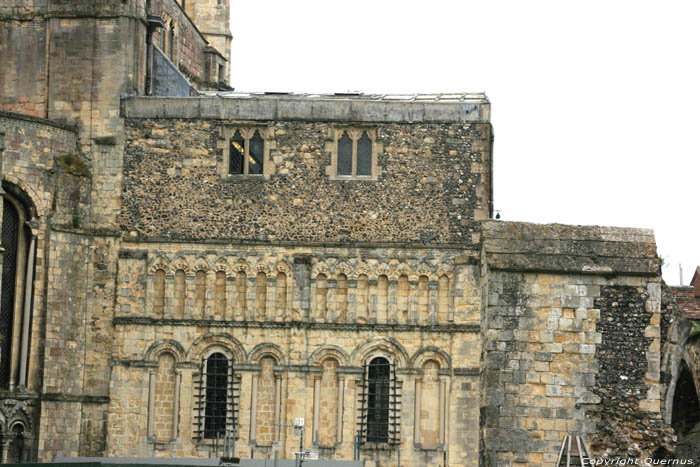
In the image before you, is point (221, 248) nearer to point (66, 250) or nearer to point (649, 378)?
point (66, 250)

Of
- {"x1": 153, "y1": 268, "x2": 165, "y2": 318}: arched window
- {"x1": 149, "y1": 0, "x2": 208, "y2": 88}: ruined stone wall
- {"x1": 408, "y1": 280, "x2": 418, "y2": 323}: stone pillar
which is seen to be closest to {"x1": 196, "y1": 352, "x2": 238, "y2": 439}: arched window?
{"x1": 153, "y1": 268, "x2": 165, "y2": 318}: arched window

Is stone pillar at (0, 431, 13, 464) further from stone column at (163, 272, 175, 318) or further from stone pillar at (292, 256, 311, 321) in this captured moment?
stone pillar at (292, 256, 311, 321)

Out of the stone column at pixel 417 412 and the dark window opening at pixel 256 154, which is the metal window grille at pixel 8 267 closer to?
the dark window opening at pixel 256 154

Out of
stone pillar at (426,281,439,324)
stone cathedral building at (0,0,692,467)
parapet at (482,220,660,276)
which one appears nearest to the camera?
parapet at (482,220,660,276)

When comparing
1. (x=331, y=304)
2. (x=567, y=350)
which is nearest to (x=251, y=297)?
(x=331, y=304)

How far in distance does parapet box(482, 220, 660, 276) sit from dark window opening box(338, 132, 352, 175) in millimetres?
25868

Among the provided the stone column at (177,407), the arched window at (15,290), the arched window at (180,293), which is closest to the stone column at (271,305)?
the arched window at (180,293)

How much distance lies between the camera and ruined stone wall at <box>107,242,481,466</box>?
43219 millimetres

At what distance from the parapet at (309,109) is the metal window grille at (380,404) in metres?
7.21

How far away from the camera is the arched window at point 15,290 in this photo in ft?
139

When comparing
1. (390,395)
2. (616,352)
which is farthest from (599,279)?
(390,395)

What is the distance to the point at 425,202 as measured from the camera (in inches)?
1737

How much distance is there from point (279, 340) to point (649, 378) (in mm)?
25938

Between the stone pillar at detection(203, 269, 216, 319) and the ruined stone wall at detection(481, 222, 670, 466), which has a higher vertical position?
the stone pillar at detection(203, 269, 216, 319)
